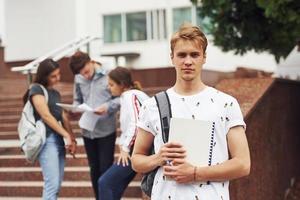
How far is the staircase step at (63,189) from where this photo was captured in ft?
25.5

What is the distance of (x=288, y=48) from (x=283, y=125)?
293 cm

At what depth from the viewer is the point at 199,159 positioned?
3.08 metres

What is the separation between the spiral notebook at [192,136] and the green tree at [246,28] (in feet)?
19.4

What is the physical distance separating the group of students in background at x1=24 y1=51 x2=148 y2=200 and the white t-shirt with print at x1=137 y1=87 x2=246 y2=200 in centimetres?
211

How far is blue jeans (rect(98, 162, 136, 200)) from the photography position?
18.4ft

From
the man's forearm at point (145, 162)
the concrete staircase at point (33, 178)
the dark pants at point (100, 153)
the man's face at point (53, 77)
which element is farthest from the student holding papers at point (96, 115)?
the man's forearm at point (145, 162)

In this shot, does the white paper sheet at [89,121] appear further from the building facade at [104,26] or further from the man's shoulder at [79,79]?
the building facade at [104,26]

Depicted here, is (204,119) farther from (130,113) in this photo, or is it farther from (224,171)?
(130,113)

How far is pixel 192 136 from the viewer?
10.1ft

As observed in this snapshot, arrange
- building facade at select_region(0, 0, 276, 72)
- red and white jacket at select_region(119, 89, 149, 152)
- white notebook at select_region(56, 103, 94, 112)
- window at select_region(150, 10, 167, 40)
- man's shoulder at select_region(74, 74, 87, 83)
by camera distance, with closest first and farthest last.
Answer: red and white jacket at select_region(119, 89, 149, 152) < white notebook at select_region(56, 103, 94, 112) < man's shoulder at select_region(74, 74, 87, 83) < building facade at select_region(0, 0, 276, 72) < window at select_region(150, 10, 167, 40)

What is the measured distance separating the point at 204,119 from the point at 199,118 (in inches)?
1.0

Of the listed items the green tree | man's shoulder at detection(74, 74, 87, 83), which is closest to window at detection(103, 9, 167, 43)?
the green tree

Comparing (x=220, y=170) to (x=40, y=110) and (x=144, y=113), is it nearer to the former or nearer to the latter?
(x=144, y=113)

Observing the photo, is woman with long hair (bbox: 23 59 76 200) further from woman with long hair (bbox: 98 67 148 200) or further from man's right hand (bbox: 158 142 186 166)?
man's right hand (bbox: 158 142 186 166)
